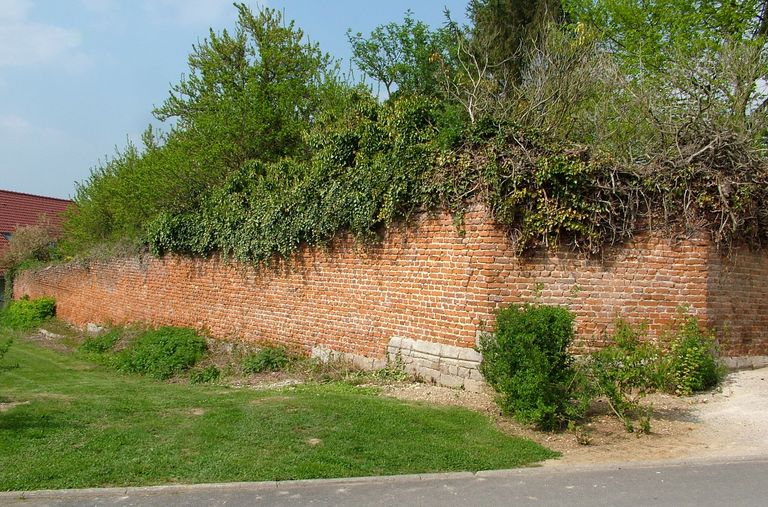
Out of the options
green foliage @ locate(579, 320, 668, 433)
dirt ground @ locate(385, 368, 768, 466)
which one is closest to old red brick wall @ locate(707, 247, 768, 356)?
dirt ground @ locate(385, 368, 768, 466)

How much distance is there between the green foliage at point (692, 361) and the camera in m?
9.35

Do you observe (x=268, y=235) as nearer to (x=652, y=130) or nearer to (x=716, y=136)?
(x=652, y=130)

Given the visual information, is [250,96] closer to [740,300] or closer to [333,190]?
[333,190]

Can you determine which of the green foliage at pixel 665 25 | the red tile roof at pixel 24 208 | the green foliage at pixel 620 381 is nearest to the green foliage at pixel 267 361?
the green foliage at pixel 620 381

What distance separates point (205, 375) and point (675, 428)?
924cm

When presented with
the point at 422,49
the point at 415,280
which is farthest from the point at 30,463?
the point at 422,49

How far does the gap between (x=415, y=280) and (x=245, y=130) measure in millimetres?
8994

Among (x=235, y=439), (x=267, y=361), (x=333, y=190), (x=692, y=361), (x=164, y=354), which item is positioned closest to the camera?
(x=235, y=439)

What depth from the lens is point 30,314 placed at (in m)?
28.8

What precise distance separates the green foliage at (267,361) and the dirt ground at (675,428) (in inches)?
150

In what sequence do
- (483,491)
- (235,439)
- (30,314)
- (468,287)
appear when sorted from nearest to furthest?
(483,491)
(235,439)
(468,287)
(30,314)

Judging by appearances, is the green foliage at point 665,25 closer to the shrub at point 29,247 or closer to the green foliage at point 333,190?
the green foliage at point 333,190

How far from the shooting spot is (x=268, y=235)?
14125 mm

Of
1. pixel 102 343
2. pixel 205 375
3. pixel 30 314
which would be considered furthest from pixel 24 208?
pixel 205 375
